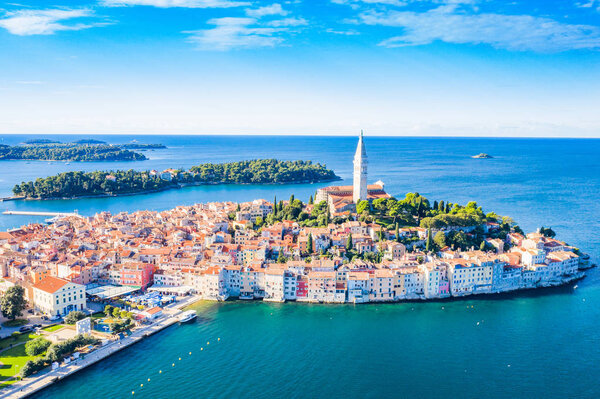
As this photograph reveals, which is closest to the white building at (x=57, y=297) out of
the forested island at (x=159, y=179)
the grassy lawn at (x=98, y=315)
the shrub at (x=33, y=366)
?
the grassy lawn at (x=98, y=315)

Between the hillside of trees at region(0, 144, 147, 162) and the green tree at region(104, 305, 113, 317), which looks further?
the hillside of trees at region(0, 144, 147, 162)

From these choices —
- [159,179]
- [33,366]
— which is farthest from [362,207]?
[159,179]

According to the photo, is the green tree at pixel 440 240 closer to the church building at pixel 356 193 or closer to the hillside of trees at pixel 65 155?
the church building at pixel 356 193

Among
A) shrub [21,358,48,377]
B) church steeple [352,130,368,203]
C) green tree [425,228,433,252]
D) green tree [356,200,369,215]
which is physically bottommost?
shrub [21,358,48,377]

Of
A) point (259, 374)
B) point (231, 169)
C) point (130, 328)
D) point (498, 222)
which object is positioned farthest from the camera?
point (231, 169)

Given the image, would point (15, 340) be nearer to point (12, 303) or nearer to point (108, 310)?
point (12, 303)

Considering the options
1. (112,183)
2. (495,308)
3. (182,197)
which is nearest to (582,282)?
(495,308)

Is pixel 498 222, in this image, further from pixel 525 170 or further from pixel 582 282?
pixel 525 170

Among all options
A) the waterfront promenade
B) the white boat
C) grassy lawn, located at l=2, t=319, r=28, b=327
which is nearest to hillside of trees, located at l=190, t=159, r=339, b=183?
the waterfront promenade

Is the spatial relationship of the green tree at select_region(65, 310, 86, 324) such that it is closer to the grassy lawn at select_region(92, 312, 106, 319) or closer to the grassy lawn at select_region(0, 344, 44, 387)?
the grassy lawn at select_region(92, 312, 106, 319)
